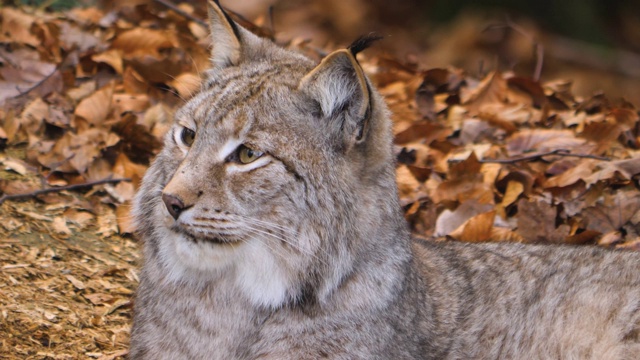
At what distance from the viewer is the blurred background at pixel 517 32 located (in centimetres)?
1254

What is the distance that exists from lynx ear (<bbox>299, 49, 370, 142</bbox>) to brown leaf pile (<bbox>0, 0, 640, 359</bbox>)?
93cm

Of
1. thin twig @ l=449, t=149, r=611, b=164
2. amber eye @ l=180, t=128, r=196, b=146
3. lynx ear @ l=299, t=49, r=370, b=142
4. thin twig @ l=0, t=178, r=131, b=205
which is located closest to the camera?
lynx ear @ l=299, t=49, r=370, b=142

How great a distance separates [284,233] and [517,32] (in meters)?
9.91

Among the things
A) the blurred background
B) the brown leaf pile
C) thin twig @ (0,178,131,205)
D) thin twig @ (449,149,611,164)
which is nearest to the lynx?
the brown leaf pile

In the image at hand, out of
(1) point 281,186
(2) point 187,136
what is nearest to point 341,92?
(1) point 281,186

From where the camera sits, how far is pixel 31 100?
6523mm

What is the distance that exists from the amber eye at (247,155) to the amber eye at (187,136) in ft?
0.99

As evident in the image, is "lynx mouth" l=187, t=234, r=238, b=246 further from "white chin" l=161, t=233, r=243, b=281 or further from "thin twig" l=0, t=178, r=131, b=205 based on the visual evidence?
"thin twig" l=0, t=178, r=131, b=205

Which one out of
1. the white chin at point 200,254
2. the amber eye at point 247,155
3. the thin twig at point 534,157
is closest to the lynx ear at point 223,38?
the amber eye at point 247,155

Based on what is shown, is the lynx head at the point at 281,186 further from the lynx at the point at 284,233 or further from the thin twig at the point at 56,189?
the thin twig at the point at 56,189

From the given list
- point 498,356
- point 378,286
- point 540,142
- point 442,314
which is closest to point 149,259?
point 378,286

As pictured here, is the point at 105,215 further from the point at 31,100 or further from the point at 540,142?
the point at 540,142

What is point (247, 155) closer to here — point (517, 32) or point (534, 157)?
point (534, 157)

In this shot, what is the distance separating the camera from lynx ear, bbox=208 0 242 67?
4496mm
